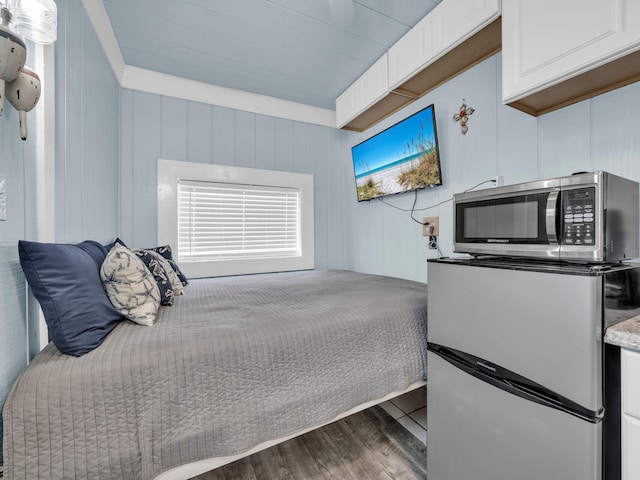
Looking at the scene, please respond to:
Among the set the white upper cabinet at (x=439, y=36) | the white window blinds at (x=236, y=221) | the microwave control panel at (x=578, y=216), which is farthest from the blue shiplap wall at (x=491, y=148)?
the white window blinds at (x=236, y=221)

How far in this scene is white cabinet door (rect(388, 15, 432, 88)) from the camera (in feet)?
5.88

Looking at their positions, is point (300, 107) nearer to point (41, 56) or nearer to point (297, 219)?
point (297, 219)

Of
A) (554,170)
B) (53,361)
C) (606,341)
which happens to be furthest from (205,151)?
(606,341)

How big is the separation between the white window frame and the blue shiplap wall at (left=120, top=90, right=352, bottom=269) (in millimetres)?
69

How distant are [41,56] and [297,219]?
2.14 metres

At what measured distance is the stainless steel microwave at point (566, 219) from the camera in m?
0.87

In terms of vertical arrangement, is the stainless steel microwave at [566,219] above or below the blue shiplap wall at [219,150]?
below

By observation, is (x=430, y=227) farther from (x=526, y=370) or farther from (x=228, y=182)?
(x=228, y=182)

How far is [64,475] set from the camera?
77cm

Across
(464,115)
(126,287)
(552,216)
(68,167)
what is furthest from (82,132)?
(464,115)

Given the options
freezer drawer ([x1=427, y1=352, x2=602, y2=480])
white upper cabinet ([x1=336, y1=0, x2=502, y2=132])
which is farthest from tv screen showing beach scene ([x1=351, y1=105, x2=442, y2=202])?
freezer drawer ([x1=427, y1=352, x2=602, y2=480])

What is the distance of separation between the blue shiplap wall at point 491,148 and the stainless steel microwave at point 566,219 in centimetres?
39

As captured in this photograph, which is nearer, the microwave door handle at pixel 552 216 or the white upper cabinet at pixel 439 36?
the microwave door handle at pixel 552 216

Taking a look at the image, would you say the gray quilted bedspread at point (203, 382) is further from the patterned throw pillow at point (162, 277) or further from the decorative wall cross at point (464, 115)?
the decorative wall cross at point (464, 115)
